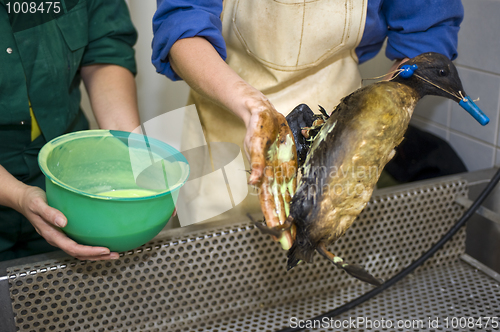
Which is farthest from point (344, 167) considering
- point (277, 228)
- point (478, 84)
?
point (478, 84)

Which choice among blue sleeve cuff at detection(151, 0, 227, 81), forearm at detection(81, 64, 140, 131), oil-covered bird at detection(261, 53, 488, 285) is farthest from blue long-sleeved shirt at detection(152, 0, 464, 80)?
oil-covered bird at detection(261, 53, 488, 285)

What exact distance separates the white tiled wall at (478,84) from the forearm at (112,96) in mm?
951

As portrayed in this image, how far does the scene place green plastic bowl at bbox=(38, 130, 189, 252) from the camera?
0.59 meters

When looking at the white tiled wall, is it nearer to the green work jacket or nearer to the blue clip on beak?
the blue clip on beak

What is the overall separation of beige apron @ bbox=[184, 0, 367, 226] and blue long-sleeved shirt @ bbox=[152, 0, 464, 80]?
62 millimetres

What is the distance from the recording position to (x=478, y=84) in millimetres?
1211

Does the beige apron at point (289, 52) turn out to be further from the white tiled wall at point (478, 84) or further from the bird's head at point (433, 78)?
the white tiled wall at point (478, 84)

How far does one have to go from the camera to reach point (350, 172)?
58 cm

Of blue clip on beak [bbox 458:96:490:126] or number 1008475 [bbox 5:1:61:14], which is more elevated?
number 1008475 [bbox 5:1:61:14]

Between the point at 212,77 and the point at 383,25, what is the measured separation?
44 centimetres

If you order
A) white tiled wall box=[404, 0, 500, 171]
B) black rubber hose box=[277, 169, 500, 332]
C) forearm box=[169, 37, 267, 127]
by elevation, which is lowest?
black rubber hose box=[277, 169, 500, 332]

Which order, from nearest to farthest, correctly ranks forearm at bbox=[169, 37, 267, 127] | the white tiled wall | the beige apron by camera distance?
forearm at bbox=[169, 37, 267, 127], the beige apron, the white tiled wall

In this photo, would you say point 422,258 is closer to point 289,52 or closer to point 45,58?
point 289,52

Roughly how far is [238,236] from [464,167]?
834 mm
